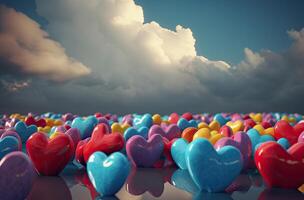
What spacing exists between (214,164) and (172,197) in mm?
374

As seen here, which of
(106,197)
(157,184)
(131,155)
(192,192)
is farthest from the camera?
(131,155)

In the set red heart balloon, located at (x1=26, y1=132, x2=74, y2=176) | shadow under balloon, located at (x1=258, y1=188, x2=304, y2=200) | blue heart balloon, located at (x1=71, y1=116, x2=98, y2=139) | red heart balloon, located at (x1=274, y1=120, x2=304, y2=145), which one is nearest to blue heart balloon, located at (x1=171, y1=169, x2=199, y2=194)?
shadow under balloon, located at (x1=258, y1=188, x2=304, y2=200)

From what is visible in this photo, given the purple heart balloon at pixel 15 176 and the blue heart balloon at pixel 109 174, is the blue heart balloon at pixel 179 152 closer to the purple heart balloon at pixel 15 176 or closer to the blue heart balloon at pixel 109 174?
the blue heart balloon at pixel 109 174

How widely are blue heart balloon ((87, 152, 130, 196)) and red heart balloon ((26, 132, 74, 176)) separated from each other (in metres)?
0.61

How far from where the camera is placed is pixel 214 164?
229 centimetres

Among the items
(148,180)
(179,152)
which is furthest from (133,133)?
(148,180)

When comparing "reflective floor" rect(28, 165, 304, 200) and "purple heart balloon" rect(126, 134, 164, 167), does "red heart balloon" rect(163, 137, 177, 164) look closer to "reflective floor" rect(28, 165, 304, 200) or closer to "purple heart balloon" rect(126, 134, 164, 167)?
"purple heart balloon" rect(126, 134, 164, 167)

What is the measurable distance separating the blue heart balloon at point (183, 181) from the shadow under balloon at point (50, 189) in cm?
83

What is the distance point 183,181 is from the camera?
8.79 ft

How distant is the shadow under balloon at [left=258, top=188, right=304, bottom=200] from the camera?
87.4 inches

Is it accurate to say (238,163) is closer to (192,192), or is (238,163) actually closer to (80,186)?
(192,192)

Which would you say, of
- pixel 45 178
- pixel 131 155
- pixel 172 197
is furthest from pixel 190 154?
pixel 45 178

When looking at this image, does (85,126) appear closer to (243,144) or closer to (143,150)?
(143,150)

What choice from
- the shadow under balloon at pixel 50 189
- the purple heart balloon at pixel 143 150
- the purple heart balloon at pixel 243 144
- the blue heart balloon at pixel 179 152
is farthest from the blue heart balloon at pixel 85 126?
the purple heart balloon at pixel 243 144
